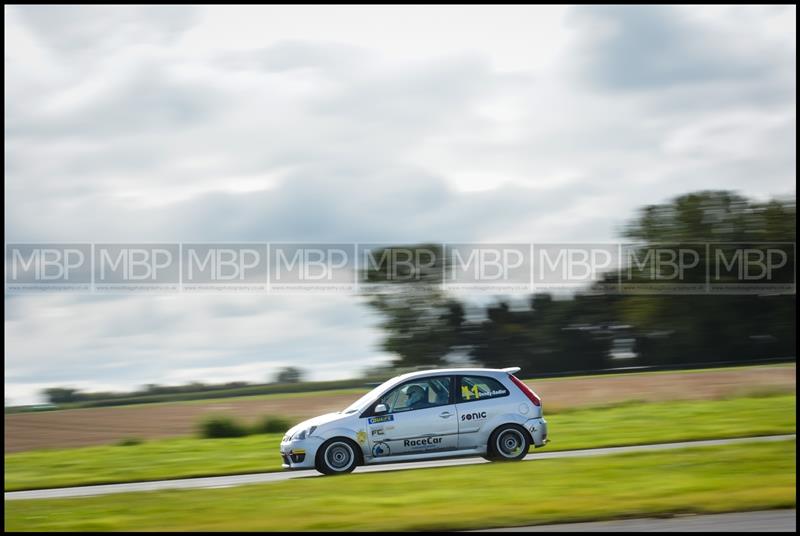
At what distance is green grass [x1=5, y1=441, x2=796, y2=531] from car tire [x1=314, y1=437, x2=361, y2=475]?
0.36 m

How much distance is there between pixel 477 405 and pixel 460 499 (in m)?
3.49

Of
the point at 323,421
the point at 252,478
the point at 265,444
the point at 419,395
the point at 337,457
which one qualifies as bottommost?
the point at 265,444

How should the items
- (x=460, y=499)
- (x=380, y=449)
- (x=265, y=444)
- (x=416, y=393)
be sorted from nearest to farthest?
1. (x=460, y=499)
2. (x=380, y=449)
3. (x=416, y=393)
4. (x=265, y=444)

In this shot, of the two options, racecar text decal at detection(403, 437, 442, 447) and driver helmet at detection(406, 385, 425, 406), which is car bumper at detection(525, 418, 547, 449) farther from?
driver helmet at detection(406, 385, 425, 406)

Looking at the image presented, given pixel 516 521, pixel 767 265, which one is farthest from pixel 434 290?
pixel 516 521

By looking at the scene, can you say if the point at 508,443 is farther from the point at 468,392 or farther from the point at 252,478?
the point at 252,478

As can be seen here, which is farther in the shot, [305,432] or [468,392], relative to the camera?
[468,392]

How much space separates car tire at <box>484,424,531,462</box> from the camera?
584 inches

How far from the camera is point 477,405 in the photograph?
14875 mm

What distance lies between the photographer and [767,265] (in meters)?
61.3

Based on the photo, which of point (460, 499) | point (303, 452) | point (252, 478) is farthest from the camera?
point (252, 478)

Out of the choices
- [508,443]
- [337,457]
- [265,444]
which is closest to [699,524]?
[508,443]

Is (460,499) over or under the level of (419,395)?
under

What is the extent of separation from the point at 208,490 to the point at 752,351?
49.3 metres
